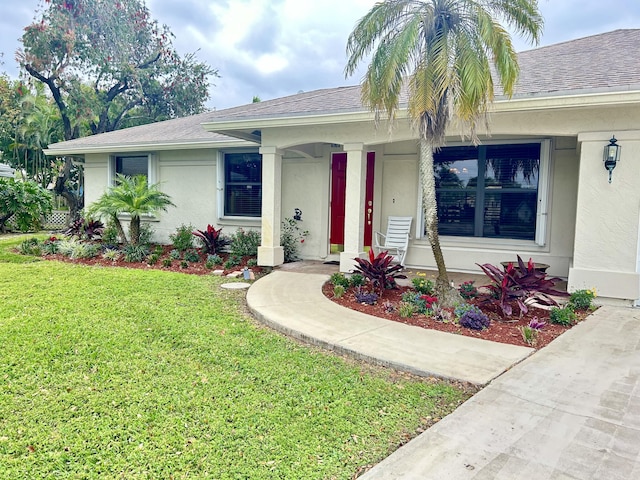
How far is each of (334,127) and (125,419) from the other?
5872 millimetres

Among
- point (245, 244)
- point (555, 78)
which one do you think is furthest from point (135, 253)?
point (555, 78)

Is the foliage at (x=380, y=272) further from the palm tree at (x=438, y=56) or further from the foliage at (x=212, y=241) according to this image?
the foliage at (x=212, y=241)

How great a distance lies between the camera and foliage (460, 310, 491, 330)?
4.79 metres

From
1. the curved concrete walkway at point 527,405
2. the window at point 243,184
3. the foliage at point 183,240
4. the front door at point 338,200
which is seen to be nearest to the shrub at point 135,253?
the foliage at point 183,240

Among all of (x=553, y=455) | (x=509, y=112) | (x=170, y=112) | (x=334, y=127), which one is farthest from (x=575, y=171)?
(x=170, y=112)

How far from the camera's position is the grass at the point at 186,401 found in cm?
238

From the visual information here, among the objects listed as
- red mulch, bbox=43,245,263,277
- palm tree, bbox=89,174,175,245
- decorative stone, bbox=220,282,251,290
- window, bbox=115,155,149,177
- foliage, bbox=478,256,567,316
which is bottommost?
decorative stone, bbox=220,282,251,290

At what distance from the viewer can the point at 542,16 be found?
5.16 metres

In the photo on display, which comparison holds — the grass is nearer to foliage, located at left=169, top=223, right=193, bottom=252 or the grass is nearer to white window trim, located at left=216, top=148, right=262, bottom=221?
foliage, located at left=169, top=223, right=193, bottom=252

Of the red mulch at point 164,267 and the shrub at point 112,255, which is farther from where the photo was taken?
the shrub at point 112,255

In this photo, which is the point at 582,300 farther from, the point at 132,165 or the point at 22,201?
the point at 22,201

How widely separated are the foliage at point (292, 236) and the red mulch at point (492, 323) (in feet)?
10.6

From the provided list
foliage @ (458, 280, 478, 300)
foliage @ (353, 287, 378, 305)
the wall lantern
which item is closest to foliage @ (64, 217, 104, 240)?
foliage @ (353, 287, 378, 305)

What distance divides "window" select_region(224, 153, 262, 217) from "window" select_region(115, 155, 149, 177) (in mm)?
2601
